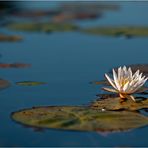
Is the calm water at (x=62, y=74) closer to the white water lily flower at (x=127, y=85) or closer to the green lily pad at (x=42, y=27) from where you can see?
the white water lily flower at (x=127, y=85)

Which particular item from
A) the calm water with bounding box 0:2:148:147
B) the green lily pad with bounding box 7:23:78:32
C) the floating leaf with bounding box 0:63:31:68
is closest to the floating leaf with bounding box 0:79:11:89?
the calm water with bounding box 0:2:148:147

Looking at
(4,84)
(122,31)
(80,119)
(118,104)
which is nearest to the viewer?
(80,119)

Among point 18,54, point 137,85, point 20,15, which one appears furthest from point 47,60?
point 20,15

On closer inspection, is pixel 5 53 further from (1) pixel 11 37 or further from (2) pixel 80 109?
(2) pixel 80 109

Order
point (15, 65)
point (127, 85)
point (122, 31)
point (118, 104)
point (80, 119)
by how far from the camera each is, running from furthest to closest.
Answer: point (122, 31) → point (15, 65) → point (127, 85) → point (118, 104) → point (80, 119)

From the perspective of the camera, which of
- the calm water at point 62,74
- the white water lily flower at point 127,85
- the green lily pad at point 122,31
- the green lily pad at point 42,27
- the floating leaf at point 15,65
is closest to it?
the calm water at point 62,74

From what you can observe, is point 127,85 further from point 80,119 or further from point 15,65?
point 15,65

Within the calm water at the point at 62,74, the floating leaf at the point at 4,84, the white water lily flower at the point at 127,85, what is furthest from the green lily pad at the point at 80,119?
the floating leaf at the point at 4,84

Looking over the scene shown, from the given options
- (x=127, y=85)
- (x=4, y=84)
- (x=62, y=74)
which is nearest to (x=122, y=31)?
(x=62, y=74)
